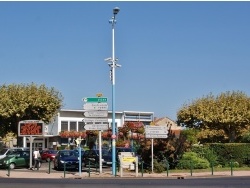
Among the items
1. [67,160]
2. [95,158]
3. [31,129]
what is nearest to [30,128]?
[31,129]

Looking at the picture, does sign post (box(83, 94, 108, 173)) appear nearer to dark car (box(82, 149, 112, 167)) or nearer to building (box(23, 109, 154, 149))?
dark car (box(82, 149, 112, 167))

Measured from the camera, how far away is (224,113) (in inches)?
1890

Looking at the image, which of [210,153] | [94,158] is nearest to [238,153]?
[210,153]

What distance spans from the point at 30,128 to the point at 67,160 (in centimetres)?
397

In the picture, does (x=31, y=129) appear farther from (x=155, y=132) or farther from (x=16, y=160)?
(x=155, y=132)

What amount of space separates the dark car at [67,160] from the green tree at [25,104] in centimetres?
1372

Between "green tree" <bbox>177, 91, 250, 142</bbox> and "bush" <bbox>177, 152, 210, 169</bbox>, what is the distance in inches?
555

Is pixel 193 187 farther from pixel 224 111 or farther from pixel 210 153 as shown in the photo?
pixel 224 111

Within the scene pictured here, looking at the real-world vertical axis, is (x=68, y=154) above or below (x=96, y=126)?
below

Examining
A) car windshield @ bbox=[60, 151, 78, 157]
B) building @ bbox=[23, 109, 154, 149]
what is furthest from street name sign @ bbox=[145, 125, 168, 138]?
building @ bbox=[23, 109, 154, 149]

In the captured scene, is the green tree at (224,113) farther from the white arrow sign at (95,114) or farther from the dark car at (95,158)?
the white arrow sign at (95,114)

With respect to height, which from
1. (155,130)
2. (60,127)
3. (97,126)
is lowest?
(155,130)

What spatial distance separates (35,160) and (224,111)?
2122 centimetres

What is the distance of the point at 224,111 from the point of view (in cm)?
4816
